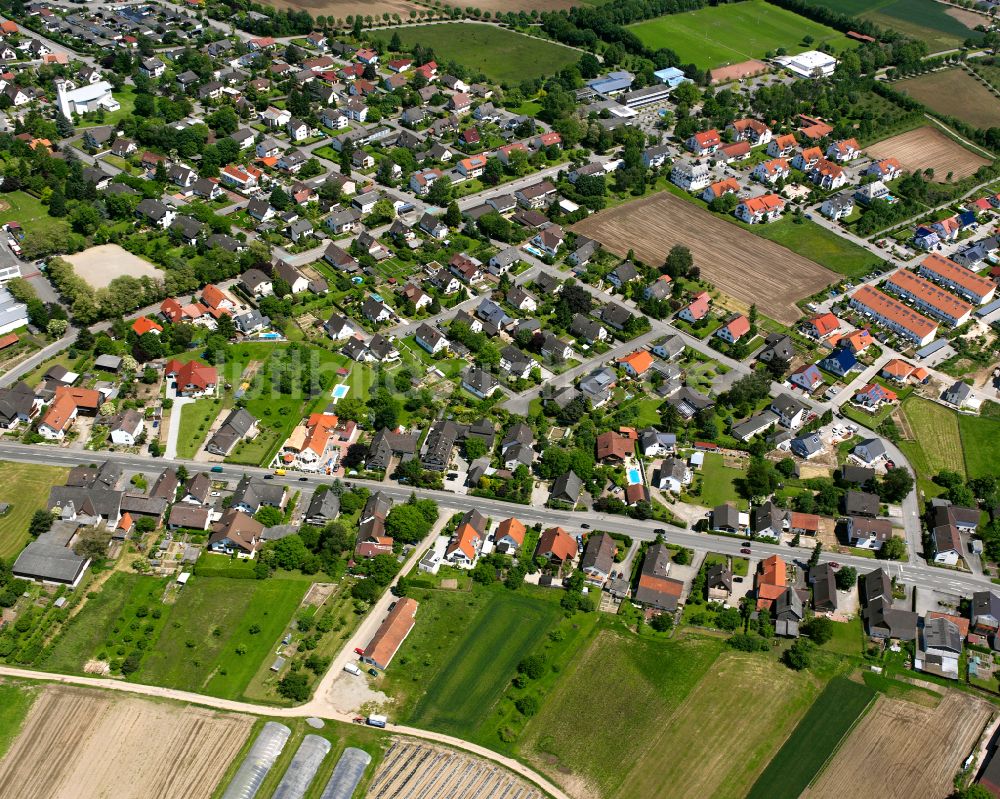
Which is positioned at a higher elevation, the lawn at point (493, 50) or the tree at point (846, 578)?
the lawn at point (493, 50)

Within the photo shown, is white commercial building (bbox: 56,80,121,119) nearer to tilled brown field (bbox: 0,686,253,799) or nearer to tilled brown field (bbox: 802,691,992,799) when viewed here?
tilled brown field (bbox: 0,686,253,799)

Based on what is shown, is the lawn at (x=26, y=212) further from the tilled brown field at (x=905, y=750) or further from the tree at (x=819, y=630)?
the tilled brown field at (x=905, y=750)

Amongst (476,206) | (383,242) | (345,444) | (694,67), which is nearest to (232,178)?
(383,242)

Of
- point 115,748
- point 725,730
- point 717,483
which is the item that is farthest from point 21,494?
point 717,483

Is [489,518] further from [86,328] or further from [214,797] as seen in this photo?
[86,328]

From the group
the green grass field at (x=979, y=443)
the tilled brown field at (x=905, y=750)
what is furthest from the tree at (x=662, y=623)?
the green grass field at (x=979, y=443)

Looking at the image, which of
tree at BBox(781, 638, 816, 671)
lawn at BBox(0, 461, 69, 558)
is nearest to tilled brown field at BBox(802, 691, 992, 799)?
tree at BBox(781, 638, 816, 671)
